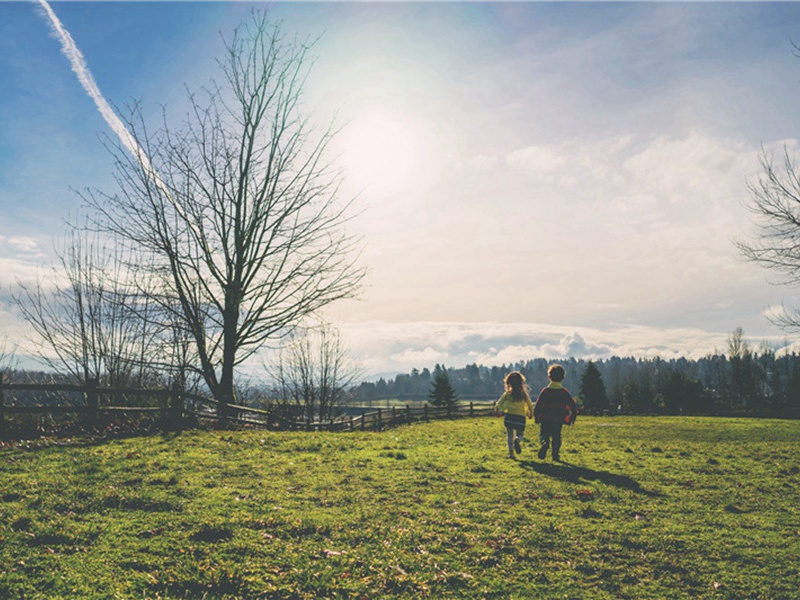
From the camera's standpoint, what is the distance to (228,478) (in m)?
8.25

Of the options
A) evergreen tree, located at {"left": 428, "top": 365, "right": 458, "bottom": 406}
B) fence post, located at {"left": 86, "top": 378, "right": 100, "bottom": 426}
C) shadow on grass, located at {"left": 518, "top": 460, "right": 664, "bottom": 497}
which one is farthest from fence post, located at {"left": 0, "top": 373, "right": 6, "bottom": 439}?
evergreen tree, located at {"left": 428, "top": 365, "right": 458, "bottom": 406}

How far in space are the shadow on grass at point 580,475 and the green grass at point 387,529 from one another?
0.18ft

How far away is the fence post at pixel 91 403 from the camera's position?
44.8ft

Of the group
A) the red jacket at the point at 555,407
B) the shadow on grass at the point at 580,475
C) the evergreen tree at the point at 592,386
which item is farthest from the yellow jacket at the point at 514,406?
the evergreen tree at the point at 592,386

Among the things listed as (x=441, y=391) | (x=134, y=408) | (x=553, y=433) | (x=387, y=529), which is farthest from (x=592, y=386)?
(x=387, y=529)

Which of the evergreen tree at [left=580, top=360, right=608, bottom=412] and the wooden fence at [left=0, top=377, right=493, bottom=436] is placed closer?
the wooden fence at [left=0, top=377, right=493, bottom=436]

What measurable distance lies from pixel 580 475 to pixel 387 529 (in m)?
4.93

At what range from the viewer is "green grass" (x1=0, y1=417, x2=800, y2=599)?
417cm

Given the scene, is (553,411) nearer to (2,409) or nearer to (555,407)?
(555,407)

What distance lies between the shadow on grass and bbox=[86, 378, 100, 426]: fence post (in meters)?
11.6

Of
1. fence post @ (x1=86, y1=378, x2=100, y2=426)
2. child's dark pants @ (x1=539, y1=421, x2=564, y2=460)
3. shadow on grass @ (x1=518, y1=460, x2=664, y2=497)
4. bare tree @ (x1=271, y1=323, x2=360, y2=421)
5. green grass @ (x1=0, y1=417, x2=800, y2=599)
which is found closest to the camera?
green grass @ (x1=0, y1=417, x2=800, y2=599)

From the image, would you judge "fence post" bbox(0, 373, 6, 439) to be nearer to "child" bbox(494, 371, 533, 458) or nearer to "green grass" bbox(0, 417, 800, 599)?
"green grass" bbox(0, 417, 800, 599)

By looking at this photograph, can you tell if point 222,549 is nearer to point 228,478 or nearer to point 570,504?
point 228,478

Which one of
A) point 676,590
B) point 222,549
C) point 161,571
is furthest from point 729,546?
point 161,571
